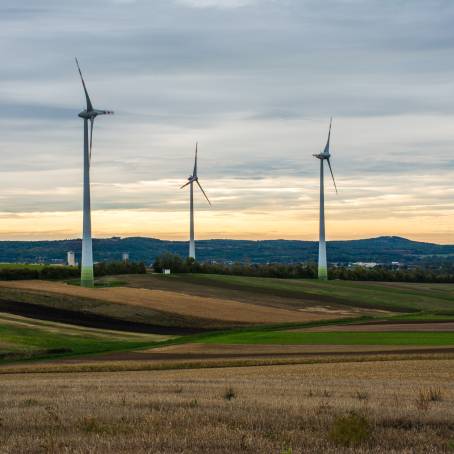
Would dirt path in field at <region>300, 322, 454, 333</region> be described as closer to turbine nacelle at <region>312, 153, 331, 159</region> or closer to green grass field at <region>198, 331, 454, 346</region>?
green grass field at <region>198, 331, 454, 346</region>

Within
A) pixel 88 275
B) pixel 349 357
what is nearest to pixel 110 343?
pixel 349 357

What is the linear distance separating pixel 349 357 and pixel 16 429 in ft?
118

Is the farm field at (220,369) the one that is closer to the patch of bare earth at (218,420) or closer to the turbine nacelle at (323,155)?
the patch of bare earth at (218,420)

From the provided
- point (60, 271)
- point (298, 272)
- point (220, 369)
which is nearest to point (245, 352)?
point (220, 369)

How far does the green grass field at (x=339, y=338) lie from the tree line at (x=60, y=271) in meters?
68.9

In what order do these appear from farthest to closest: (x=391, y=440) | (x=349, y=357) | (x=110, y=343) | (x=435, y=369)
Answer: (x=110, y=343)
(x=349, y=357)
(x=435, y=369)
(x=391, y=440)

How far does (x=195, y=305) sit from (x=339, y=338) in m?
35.8

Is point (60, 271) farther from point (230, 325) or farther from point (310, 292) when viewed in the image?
point (230, 325)

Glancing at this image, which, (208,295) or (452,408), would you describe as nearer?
(452,408)

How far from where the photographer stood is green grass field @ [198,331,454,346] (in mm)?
63094

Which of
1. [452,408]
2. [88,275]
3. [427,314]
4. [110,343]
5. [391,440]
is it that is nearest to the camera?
[391,440]

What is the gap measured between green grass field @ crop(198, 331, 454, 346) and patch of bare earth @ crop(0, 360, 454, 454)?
118 feet

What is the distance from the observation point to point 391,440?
570 inches

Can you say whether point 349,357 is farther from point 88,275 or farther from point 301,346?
point 88,275
